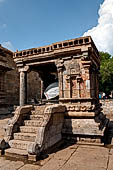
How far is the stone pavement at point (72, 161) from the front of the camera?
3.95 metres

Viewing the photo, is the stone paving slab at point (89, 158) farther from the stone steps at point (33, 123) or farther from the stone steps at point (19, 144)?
the stone steps at point (33, 123)

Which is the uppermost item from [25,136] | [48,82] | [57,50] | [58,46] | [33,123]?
[58,46]

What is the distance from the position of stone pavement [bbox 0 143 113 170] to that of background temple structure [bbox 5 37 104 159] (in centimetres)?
49

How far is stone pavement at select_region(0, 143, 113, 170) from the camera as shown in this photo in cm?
395

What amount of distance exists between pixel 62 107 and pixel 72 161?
2.60 meters

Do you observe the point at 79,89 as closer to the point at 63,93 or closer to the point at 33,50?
the point at 63,93

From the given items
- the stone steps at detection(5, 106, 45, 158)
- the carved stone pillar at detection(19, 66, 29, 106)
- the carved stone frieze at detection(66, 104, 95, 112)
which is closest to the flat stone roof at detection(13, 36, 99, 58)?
the carved stone pillar at detection(19, 66, 29, 106)

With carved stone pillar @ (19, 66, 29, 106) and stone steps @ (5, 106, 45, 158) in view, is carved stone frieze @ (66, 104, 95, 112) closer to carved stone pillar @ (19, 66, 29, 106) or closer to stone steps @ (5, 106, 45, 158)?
stone steps @ (5, 106, 45, 158)

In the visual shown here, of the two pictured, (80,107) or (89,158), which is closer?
(89,158)

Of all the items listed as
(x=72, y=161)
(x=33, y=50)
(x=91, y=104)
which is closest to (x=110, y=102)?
(x=91, y=104)

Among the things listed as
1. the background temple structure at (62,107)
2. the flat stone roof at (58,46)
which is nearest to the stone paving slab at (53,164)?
the background temple structure at (62,107)

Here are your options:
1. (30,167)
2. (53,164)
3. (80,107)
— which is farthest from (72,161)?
(80,107)

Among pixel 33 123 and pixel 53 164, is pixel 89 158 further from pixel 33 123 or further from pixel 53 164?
pixel 33 123

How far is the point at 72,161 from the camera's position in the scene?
430cm
